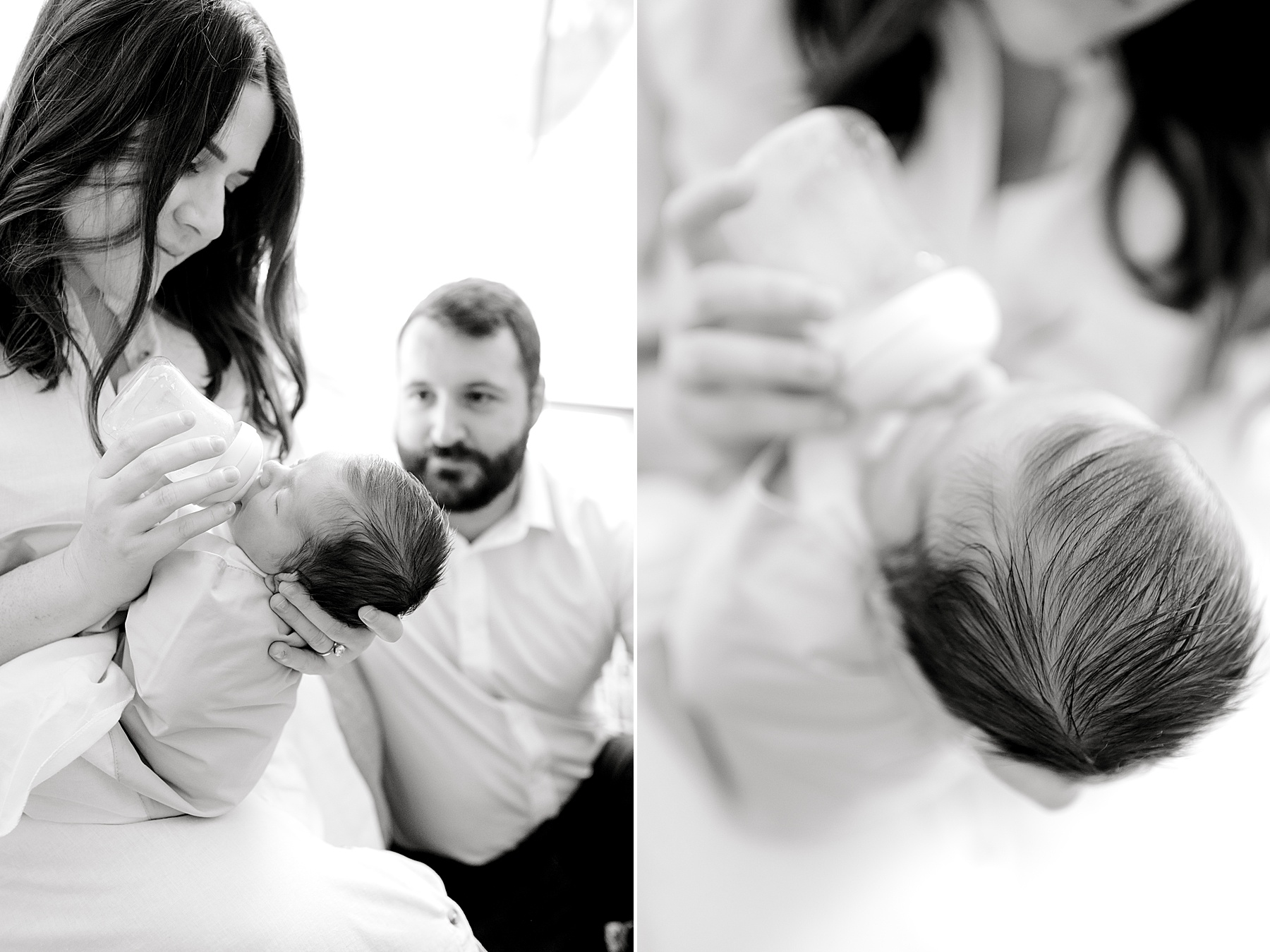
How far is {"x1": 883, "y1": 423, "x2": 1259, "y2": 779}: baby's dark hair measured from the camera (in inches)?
29.5

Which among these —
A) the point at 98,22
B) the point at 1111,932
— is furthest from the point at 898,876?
the point at 98,22

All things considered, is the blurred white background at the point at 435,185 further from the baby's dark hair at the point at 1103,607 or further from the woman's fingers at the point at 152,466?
the baby's dark hair at the point at 1103,607

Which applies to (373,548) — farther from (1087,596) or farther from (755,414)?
(1087,596)

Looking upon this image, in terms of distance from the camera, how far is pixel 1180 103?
2.88 feet

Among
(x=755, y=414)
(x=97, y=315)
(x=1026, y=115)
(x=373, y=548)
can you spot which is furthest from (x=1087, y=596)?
(x=97, y=315)

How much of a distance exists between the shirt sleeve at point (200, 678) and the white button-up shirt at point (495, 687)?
126 mm

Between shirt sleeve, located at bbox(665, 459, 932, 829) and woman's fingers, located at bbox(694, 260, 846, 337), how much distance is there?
15 cm

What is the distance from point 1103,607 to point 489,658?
19.3 inches

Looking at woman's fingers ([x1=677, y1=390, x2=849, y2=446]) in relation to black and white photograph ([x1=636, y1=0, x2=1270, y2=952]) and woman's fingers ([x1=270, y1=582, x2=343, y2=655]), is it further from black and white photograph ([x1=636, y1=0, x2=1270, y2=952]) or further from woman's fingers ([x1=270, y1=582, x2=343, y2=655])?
woman's fingers ([x1=270, y1=582, x2=343, y2=655])

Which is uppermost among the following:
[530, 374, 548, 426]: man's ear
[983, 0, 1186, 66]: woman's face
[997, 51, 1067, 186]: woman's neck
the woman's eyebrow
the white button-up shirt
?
[983, 0, 1186, 66]: woman's face

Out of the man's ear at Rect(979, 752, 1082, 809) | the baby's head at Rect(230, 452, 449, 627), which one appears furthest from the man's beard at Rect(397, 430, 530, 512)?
the man's ear at Rect(979, 752, 1082, 809)

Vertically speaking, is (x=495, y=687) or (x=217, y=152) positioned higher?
(x=217, y=152)

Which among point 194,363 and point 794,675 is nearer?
point 194,363

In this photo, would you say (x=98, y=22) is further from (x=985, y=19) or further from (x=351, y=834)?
(x=985, y=19)
